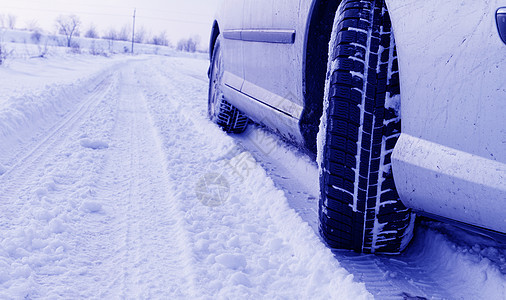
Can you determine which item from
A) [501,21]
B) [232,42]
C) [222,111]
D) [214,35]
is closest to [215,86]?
[222,111]

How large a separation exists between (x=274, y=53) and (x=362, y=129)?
38.9 inches

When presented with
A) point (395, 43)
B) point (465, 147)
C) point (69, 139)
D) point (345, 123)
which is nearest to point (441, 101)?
point (465, 147)

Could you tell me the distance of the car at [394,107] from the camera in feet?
3.69

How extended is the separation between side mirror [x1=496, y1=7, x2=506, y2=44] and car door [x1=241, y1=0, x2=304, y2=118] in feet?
3.59

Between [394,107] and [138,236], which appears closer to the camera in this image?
[394,107]

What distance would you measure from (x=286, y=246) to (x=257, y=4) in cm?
156

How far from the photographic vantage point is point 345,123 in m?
1.62

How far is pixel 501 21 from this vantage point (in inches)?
40.9

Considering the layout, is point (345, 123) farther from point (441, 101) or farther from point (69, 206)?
point (69, 206)

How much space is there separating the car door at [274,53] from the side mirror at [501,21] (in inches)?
43.0

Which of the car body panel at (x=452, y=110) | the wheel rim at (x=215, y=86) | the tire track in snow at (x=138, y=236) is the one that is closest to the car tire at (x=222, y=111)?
the wheel rim at (x=215, y=86)

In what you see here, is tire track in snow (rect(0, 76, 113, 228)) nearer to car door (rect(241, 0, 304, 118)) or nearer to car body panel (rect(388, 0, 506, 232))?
car door (rect(241, 0, 304, 118))

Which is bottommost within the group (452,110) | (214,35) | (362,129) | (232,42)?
Answer: (362,129)

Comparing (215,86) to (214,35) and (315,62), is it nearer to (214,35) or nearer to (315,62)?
(214,35)
